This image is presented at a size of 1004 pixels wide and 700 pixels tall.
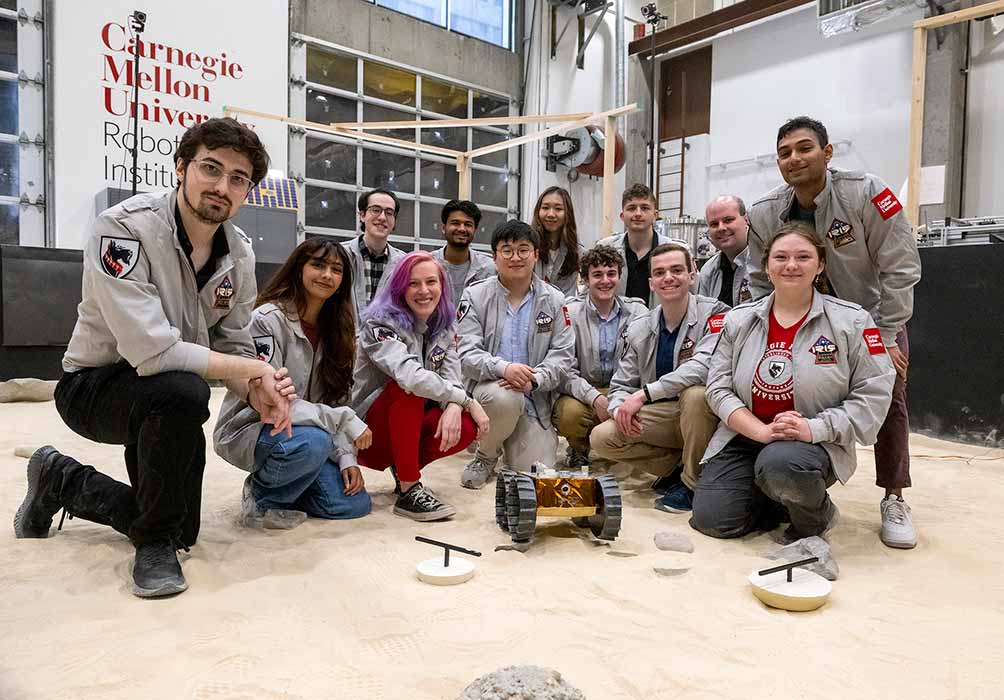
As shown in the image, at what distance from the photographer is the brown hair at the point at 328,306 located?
2.39 m

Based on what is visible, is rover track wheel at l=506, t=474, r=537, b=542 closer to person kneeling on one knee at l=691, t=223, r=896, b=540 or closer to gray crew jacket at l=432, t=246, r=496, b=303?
person kneeling on one knee at l=691, t=223, r=896, b=540

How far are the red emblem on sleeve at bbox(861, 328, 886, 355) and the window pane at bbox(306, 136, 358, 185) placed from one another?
20.0 feet

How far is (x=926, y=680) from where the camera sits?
1409 millimetres

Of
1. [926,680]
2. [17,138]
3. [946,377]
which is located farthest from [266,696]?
[17,138]

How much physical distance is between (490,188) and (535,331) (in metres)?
6.01

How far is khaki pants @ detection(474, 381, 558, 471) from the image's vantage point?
2.93 metres

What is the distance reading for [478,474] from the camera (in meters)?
3.01

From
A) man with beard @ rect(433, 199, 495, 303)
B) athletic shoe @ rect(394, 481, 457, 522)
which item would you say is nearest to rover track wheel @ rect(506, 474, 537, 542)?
athletic shoe @ rect(394, 481, 457, 522)

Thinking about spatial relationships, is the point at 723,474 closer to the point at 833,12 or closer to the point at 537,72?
the point at 833,12

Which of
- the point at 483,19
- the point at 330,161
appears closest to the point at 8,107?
the point at 330,161

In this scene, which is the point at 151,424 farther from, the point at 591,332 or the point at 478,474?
the point at 591,332

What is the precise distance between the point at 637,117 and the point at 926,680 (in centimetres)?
861

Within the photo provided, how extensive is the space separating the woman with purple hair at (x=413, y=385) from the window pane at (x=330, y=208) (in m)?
4.93

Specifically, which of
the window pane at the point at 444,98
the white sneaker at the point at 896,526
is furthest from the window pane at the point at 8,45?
the white sneaker at the point at 896,526
